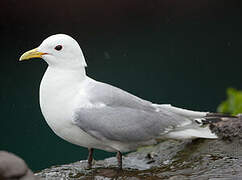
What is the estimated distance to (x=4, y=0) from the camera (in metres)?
7.50

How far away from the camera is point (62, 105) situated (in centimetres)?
352

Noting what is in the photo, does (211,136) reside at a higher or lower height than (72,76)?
lower

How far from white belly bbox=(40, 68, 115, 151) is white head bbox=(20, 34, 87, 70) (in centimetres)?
8

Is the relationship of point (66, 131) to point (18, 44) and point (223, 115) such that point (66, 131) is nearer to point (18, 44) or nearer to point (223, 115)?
point (223, 115)

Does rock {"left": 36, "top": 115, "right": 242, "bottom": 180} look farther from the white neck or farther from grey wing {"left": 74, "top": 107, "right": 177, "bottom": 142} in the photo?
the white neck

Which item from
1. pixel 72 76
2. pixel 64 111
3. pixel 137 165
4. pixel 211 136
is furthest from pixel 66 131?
pixel 211 136

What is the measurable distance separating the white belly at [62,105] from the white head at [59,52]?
82 millimetres

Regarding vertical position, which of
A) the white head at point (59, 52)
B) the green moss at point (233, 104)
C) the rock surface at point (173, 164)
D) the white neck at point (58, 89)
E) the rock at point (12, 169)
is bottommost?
the rock at point (12, 169)

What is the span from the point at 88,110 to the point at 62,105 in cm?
18

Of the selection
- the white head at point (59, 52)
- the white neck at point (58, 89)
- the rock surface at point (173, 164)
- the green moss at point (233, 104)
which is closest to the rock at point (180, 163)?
the rock surface at point (173, 164)

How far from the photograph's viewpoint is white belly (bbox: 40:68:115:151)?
138 inches

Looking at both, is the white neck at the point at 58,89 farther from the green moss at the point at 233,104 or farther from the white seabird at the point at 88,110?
the green moss at the point at 233,104

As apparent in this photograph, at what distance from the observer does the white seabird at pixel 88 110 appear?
351cm

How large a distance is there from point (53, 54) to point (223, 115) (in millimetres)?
1351
